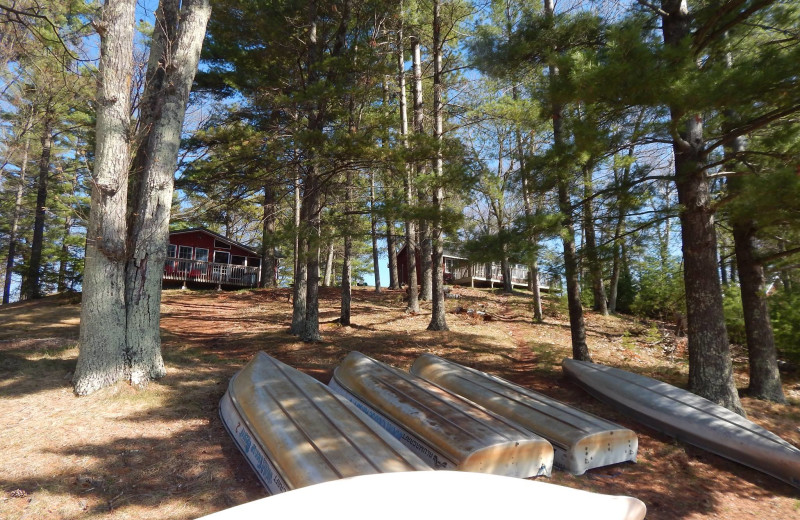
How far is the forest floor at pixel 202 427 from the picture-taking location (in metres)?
3.65

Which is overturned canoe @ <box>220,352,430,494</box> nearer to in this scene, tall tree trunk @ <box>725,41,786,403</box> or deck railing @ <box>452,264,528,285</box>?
tall tree trunk @ <box>725,41,786,403</box>

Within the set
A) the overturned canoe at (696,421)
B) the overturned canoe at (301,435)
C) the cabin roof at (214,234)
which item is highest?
the cabin roof at (214,234)

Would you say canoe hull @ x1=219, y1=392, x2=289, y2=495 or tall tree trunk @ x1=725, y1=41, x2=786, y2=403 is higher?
tall tree trunk @ x1=725, y1=41, x2=786, y2=403

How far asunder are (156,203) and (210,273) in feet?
61.8

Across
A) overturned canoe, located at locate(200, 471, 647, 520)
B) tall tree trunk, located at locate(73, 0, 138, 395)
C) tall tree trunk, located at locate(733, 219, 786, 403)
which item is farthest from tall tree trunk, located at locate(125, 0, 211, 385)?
tall tree trunk, located at locate(733, 219, 786, 403)

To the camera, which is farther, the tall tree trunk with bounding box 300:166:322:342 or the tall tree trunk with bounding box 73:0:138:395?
the tall tree trunk with bounding box 300:166:322:342

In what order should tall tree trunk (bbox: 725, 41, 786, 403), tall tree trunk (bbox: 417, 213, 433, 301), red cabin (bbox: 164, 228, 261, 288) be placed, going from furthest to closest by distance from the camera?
red cabin (bbox: 164, 228, 261, 288) → tall tree trunk (bbox: 417, 213, 433, 301) → tall tree trunk (bbox: 725, 41, 786, 403)

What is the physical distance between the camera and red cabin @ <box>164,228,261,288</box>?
2266cm

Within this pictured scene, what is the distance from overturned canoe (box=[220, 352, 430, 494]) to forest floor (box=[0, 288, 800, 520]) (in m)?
0.26

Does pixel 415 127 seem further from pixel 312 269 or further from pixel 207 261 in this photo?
pixel 207 261

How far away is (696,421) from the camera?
534cm

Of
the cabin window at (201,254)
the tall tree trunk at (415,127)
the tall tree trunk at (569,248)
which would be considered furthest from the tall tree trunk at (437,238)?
the cabin window at (201,254)

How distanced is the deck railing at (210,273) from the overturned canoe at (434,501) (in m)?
22.0

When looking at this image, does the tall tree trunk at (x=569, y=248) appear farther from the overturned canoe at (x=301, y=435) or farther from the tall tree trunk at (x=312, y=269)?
the tall tree trunk at (x=312, y=269)
